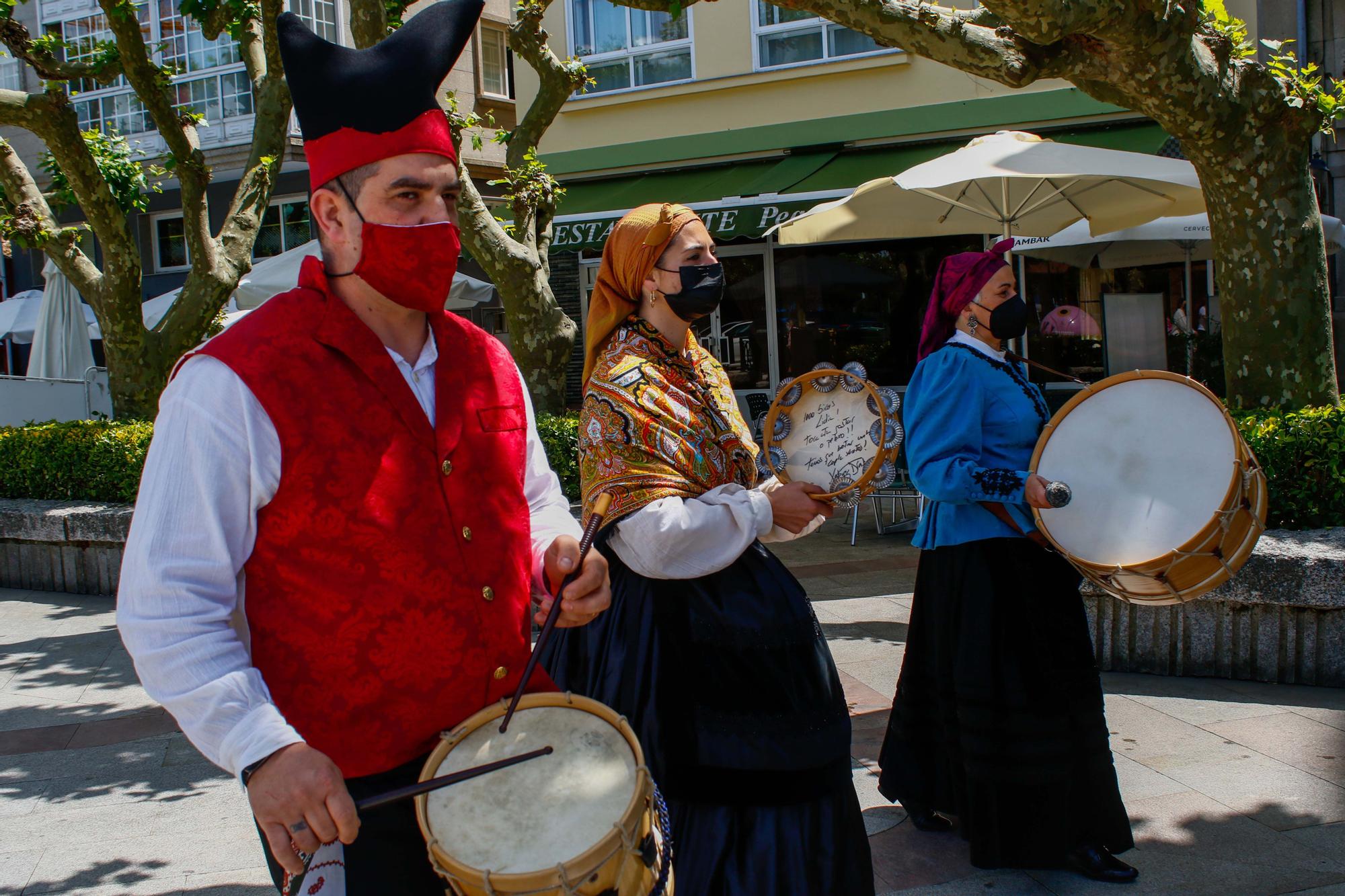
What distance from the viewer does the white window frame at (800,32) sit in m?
13.9

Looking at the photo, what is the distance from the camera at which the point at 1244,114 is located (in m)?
5.86

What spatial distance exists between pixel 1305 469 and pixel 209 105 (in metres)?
20.5

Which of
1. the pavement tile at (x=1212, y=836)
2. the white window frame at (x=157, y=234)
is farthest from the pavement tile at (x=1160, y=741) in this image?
the white window frame at (x=157, y=234)

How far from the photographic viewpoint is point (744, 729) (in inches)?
108

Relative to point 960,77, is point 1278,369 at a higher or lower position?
lower

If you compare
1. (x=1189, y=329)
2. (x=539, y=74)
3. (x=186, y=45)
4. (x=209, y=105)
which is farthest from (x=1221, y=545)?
(x=186, y=45)

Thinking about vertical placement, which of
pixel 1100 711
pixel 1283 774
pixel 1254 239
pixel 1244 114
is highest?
pixel 1244 114

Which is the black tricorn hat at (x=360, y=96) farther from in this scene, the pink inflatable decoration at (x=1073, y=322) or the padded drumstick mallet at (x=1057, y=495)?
the pink inflatable decoration at (x=1073, y=322)

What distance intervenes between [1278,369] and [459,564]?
5494 millimetres

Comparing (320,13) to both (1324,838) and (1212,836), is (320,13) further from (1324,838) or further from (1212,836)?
(1324,838)

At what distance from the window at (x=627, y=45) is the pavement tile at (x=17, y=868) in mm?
12707

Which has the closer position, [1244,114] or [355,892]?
[355,892]

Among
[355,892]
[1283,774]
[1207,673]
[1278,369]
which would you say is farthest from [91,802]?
[1278,369]

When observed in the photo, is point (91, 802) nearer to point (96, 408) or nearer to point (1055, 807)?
point (1055, 807)
